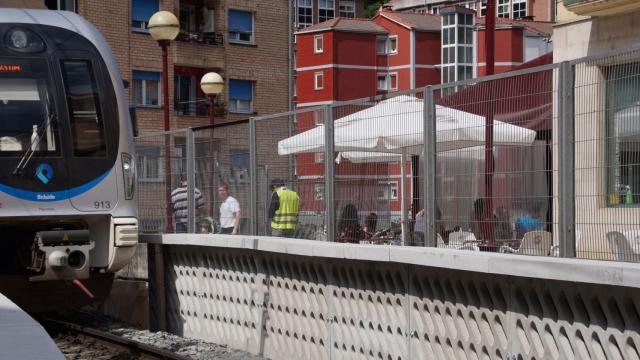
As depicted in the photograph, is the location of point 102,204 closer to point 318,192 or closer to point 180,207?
point 180,207

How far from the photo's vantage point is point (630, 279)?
6227 millimetres

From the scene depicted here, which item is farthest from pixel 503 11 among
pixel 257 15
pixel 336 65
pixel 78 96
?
pixel 78 96

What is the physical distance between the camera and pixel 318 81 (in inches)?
3113

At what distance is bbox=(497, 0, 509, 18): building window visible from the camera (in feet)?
299

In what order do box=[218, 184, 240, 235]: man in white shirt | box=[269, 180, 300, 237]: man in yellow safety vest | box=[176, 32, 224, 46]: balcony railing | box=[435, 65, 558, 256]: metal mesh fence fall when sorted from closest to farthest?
box=[435, 65, 558, 256]: metal mesh fence, box=[269, 180, 300, 237]: man in yellow safety vest, box=[218, 184, 240, 235]: man in white shirt, box=[176, 32, 224, 46]: balcony railing

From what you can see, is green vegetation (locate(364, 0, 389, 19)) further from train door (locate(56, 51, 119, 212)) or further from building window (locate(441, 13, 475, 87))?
train door (locate(56, 51, 119, 212))

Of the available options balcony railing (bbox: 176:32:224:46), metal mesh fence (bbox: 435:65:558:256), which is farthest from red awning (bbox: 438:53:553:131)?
balcony railing (bbox: 176:32:224:46)

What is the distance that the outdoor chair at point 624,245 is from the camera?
21.9 ft

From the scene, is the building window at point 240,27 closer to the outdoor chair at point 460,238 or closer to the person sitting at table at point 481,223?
the outdoor chair at point 460,238

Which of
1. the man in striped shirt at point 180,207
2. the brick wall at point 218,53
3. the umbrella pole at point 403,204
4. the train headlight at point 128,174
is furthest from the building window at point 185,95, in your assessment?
the umbrella pole at point 403,204

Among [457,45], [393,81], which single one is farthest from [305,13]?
[457,45]

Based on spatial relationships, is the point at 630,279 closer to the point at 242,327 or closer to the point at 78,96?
the point at 242,327

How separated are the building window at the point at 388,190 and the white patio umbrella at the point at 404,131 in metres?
0.15

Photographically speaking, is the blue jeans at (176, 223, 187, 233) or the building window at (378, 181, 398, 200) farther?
the blue jeans at (176, 223, 187, 233)
